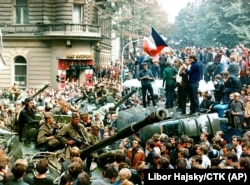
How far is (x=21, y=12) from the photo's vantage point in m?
36.1

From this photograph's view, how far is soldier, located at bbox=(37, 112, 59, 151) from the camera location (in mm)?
10523

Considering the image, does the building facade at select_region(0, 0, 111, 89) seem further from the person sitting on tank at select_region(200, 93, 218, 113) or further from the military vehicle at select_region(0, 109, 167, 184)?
the military vehicle at select_region(0, 109, 167, 184)

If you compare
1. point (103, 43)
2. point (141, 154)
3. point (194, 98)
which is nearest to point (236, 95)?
point (194, 98)

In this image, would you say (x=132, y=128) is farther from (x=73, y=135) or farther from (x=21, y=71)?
(x=21, y=71)

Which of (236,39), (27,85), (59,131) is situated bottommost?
(59,131)

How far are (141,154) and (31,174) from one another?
6.96 feet

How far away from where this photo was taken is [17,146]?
35.9 ft

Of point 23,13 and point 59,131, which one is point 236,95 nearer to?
point 59,131

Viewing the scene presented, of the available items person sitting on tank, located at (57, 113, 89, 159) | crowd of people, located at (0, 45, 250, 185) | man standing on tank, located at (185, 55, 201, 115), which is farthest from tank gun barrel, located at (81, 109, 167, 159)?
man standing on tank, located at (185, 55, 201, 115)

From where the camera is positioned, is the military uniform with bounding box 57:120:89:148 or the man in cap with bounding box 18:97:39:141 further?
the man in cap with bounding box 18:97:39:141

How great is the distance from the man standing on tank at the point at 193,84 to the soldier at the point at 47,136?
404 centimetres

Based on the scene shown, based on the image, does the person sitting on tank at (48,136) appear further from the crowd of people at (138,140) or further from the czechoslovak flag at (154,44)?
the czechoslovak flag at (154,44)

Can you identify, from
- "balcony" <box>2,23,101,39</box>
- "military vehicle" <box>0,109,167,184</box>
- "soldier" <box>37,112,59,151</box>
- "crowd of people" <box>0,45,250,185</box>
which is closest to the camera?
"crowd of people" <box>0,45,250,185</box>

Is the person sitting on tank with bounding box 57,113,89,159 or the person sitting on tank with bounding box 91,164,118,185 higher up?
the person sitting on tank with bounding box 57,113,89,159
